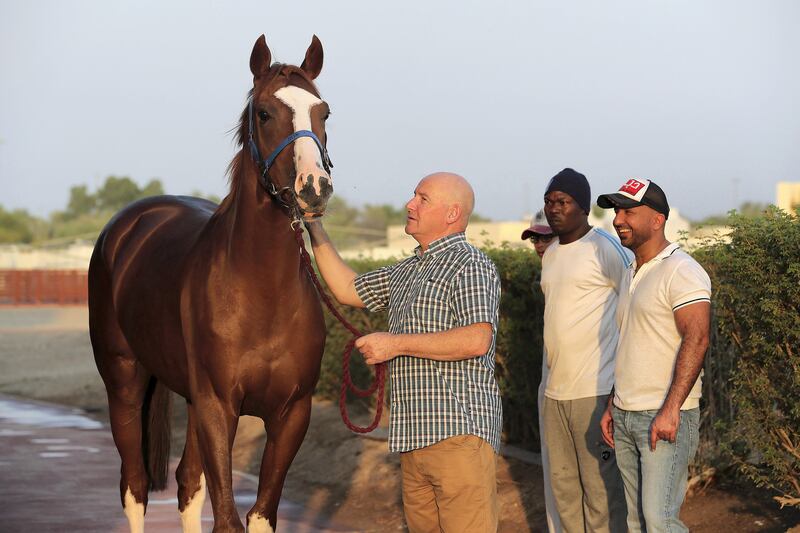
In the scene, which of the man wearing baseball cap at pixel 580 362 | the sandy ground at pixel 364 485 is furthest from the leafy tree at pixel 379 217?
the man wearing baseball cap at pixel 580 362

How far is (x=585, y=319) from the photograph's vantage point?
17.4ft

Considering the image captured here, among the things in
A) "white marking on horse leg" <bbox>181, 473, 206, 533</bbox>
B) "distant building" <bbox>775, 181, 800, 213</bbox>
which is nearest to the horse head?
"white marking on horse leg" <bbox>181, 473, 206, 533</bbox>

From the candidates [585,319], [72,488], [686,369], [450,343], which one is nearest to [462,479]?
[450,343]

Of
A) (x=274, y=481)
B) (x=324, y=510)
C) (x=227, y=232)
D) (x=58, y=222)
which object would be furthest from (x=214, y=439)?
(x=58, y=222)

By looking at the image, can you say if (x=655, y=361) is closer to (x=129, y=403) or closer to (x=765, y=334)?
(x=765, y=334)

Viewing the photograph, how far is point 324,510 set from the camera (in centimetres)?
809

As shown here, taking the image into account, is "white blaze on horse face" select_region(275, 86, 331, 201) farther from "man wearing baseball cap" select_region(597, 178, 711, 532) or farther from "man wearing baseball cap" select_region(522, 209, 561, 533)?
"man wearing baseball cap" select_region(522, 209, 561, 533)

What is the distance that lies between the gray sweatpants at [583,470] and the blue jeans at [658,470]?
805 mm

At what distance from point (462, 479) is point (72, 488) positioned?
18.8ft

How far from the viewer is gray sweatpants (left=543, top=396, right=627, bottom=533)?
5.21 meters

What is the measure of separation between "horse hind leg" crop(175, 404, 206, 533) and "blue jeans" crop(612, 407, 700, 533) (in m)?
2.61

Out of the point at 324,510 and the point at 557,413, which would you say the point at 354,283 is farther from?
the point at 324,510

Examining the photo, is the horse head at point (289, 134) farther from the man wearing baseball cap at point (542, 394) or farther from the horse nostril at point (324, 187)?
the man wearing baseball cap at point (542, 394)

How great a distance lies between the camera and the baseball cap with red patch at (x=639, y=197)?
4.29 metres
